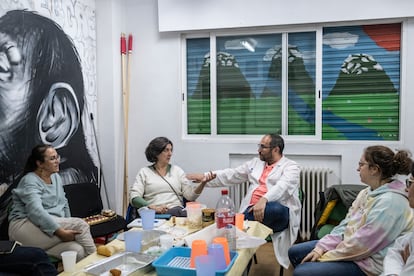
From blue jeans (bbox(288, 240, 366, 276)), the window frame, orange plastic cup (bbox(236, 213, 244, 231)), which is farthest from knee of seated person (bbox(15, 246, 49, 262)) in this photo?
the window frame

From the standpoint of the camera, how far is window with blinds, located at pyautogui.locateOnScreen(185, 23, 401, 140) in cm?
362

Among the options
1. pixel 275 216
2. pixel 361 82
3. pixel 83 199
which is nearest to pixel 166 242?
pixel 275 216

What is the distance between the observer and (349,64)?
3.67 m

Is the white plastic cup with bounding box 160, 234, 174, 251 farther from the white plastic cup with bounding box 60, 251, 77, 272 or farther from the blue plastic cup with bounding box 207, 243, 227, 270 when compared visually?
the white plastic cup with bounding box 60, 251, 77, 272

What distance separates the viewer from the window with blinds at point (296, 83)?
3.62 metres

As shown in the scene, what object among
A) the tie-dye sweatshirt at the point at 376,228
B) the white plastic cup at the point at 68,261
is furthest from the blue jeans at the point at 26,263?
the tie-dye sweatshirt at the point at 376,228

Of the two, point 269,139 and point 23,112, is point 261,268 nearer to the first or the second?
point 269,139

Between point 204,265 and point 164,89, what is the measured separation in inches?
108

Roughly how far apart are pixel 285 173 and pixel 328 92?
1206 millimetres

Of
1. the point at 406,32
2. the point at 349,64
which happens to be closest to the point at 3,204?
the point at 349,64

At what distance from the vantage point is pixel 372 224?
1.83 meters

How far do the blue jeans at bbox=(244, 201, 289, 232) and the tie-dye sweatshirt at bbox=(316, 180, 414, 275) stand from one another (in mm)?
770

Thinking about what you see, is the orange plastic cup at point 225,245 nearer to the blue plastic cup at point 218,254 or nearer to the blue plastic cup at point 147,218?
the blue plastic cup at point 218,254

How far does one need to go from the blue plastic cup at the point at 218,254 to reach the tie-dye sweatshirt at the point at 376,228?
0.64 meters
